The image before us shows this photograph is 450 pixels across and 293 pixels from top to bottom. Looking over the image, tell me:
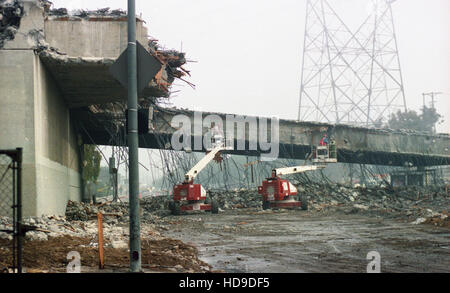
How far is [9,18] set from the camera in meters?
16.4

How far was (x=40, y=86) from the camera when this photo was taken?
54.9 ft

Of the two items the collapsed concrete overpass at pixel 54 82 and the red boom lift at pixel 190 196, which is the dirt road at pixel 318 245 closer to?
the collapsed concrete overpass at pixel 54 82

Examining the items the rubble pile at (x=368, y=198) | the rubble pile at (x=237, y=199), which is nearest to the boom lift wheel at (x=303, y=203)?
the rubble pile at (x=368, y=198)

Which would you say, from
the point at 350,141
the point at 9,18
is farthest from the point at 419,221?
the point at 350,141

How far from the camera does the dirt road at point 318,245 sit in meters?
10.7

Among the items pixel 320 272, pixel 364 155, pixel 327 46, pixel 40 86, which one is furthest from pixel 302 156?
pixel 320 272

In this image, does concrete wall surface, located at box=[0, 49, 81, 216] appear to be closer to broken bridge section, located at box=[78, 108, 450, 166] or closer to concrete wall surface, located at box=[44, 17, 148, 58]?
concrete wall surface, located at box=[44, 17, 148, 58]

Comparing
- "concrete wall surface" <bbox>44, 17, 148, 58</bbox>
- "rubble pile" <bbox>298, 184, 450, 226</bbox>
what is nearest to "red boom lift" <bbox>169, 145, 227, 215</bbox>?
"rubble pile" <bbox>298, 184, 450, 226</bbox>

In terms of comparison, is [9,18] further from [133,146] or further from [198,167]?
[198,167]

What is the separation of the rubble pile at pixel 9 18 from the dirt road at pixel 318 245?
323 inches

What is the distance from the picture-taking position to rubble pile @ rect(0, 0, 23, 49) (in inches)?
628

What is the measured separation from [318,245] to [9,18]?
11.5m
